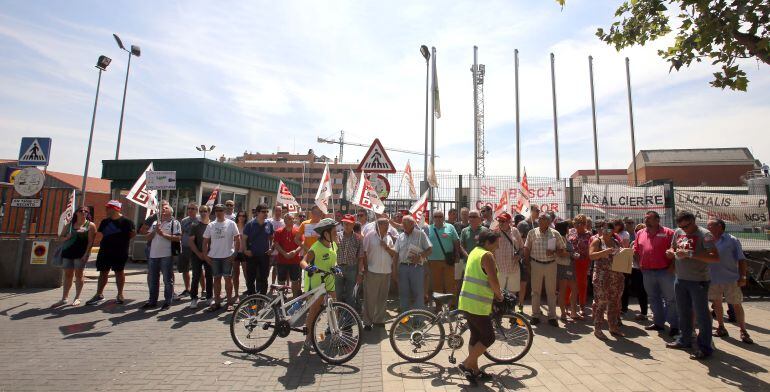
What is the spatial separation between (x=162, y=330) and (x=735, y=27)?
8.77 metres

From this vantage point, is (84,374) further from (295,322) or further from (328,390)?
(328,390)

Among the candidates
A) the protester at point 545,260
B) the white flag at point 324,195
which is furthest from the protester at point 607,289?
the white flag at point 324,195

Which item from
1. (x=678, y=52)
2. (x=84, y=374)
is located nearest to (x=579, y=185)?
(x=678, y=52)

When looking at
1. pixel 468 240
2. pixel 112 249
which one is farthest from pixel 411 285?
pixel 112 249

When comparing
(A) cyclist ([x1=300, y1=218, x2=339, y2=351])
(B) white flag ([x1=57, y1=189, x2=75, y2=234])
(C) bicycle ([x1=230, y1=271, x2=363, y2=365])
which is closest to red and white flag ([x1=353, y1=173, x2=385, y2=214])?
(A) cyclist ([x1=300, y1=218, x2=339, y2=351])

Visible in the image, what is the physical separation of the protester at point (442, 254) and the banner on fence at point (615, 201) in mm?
5705

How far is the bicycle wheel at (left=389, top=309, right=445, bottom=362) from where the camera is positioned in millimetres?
5141

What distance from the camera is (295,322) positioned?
5438mm

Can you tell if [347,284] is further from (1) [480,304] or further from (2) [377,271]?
(1) [480,304]

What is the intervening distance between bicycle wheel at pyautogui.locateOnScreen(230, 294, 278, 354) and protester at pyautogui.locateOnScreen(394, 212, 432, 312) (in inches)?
94.3

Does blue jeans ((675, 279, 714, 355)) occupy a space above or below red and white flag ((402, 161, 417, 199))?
below

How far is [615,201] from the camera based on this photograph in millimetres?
11508

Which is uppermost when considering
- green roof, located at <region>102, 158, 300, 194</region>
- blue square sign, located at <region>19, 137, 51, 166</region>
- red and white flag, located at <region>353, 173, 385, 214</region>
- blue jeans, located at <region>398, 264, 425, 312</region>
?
green roof, located at <region>102, 158, 300, 194</region>

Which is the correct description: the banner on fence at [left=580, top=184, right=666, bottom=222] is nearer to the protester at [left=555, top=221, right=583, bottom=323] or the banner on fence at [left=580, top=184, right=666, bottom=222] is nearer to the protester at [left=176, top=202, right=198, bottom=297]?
the protester at [left=555, top=221, right=583, bottom=323]
